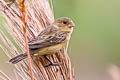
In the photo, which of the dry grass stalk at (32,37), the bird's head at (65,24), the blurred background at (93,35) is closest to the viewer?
the dry grass stalk at (32,37)

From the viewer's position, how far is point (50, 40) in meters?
3.25

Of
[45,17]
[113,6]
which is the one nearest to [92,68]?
[113,6]

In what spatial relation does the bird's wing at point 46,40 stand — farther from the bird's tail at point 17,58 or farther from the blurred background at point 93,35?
the blurred background at point 93,35

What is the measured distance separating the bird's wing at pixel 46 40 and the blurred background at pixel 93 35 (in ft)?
8.05

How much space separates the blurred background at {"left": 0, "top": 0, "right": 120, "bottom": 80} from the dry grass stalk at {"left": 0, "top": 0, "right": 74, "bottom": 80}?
3.07m

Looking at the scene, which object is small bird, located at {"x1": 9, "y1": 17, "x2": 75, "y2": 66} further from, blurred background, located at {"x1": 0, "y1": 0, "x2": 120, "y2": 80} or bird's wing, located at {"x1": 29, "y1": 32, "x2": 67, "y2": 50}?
blurred background, located at {"x1": 0, "y1": 0, "x2": 120, "y2": 80}

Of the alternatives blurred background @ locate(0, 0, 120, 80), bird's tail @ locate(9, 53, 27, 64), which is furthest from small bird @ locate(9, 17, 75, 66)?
blurred background @ locate(0, 0, 120, 80)

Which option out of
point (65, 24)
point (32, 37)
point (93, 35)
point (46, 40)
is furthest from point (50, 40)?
point (93, 35)

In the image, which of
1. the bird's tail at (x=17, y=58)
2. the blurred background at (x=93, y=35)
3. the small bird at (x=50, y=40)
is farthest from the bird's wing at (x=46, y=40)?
the blurred background at (x=93, y=35)

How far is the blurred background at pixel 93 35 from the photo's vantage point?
6.05 meters

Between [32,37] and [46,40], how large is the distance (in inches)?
15.6

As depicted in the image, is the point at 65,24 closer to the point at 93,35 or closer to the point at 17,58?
the point at 17,58

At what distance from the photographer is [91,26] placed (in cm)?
638

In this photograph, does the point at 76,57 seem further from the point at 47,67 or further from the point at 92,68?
the point at 47,67
